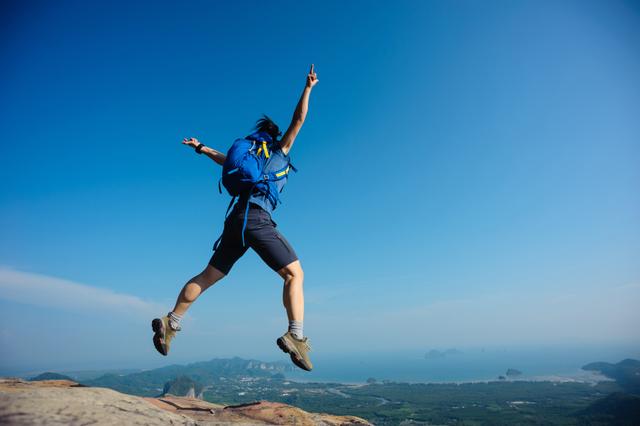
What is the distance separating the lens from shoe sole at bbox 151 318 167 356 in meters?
3.86

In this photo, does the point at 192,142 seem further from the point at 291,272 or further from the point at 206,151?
the point at 291,272

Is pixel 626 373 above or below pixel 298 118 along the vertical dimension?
below

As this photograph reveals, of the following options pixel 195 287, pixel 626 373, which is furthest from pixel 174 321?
pixel 626 373

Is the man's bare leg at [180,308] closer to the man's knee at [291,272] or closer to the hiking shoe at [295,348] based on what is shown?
the man's knee at [291,272]

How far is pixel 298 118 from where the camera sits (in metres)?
4.25

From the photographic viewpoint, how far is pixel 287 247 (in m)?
3.94

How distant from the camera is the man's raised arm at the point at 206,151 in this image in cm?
490

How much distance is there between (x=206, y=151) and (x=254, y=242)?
1.92 meters

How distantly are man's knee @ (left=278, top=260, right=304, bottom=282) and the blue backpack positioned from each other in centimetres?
59

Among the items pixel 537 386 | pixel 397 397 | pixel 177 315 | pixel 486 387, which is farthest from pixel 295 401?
pixel 177 315

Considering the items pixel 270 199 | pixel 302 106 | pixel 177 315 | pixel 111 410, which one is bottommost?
pixel 111 410

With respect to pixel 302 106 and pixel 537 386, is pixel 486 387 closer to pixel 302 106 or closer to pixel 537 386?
pixel 537 386

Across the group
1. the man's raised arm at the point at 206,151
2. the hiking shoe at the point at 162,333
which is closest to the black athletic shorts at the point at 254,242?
the hiking shoe at the point at 162,333

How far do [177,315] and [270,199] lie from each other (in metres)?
1.80
